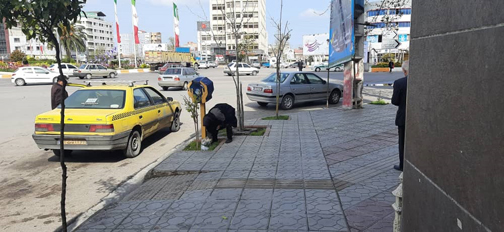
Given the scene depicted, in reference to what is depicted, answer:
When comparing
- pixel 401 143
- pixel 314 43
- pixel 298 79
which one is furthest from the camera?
pixel 314 43

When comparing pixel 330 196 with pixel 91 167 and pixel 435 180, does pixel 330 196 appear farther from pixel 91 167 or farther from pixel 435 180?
pixel 91 167

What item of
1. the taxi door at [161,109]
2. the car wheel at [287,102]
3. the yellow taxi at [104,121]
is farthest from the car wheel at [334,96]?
the yellow taxi at [104,121]

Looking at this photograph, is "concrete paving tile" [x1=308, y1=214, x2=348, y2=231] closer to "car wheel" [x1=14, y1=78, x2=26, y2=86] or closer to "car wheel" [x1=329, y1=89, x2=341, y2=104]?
"car wheel" [x1=329, y1=89, x2=341, y2=104]

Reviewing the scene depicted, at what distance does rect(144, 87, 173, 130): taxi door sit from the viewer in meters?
8.67

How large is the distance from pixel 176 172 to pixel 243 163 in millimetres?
1182

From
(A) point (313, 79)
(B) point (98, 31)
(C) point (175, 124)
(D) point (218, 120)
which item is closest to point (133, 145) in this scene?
(D) point (218, 120)

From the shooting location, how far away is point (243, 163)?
20.6 feet

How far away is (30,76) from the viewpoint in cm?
2697

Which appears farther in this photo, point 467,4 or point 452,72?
point 452,72

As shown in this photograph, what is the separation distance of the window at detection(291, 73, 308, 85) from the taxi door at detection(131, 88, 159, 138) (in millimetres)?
6886

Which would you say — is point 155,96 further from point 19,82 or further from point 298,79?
point 19,82

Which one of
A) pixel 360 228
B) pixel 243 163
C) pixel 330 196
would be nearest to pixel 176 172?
pixel 243 163

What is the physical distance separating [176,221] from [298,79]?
1078cm

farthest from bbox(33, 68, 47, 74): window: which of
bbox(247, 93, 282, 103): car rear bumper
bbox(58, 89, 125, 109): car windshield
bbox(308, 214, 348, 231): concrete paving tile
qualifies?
bbox(308, 214, 348, 231): concrete paving tile
